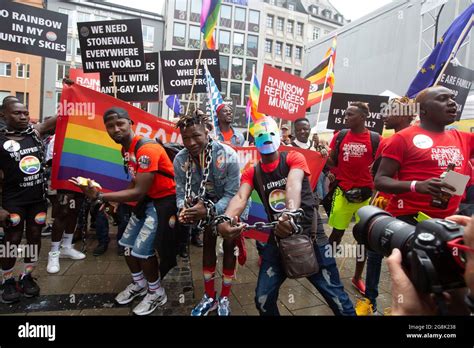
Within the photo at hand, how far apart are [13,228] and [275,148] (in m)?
2.92

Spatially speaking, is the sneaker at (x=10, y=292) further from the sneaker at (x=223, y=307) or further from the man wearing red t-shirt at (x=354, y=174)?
the man wearing red t-shirt at (x=354, y=174)

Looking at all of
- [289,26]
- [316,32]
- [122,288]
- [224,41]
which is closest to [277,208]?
[122,288]

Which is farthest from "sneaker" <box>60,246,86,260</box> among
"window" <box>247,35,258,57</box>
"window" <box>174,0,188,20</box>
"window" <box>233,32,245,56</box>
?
"window" <box>247,35,258,57</box>

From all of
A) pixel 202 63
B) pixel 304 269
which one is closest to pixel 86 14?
pixel 202 63

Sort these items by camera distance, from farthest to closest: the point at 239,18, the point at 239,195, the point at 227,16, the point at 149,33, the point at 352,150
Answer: the point at 239,18 < the point at 227,16 < the point at 149,33 < the point at 352,150 < the point at 239,195

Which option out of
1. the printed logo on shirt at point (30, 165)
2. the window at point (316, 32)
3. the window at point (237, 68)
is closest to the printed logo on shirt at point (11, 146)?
the printed logo on shirt at point (30, 165)

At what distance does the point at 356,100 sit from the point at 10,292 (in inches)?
229

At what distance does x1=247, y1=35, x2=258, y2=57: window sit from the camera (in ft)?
142

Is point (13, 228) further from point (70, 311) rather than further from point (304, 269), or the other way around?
point (304, 269)

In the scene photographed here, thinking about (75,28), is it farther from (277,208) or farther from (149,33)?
(277,208)

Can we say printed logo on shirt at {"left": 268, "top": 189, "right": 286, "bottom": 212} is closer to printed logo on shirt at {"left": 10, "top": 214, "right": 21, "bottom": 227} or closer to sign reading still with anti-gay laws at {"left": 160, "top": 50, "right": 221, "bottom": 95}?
printed logo on shirt at {"left": 10, "top": 214, "right": 21, "bottom": 227}

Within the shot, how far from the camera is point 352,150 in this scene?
3779 mm

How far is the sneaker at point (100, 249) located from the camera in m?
4.67

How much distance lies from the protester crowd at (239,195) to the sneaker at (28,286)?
13mm
